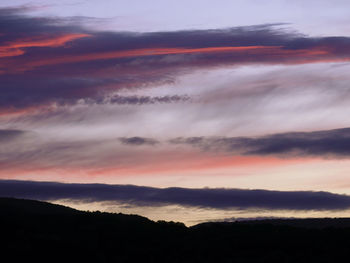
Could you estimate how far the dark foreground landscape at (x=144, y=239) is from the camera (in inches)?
2292

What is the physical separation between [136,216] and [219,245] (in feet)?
54.5

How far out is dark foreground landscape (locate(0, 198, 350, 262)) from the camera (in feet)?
191

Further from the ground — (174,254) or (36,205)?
(36,205)

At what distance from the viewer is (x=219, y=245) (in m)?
62.6

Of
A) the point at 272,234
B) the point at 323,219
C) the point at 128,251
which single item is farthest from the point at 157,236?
the point at 323,219

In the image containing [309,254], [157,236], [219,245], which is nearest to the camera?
[309,254]

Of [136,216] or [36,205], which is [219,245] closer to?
[136,216]

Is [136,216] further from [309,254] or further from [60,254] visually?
[309,254]

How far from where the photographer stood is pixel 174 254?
58906mm

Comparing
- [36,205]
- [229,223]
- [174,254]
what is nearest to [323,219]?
[229,223]

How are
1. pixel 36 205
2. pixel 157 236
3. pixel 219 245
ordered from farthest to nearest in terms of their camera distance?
pixel 36 205 < pixel 157 236 < pixel 219 245

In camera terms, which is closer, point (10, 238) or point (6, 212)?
point (10, 238)

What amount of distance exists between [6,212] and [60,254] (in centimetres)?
1538

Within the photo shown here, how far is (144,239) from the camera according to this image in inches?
2581
